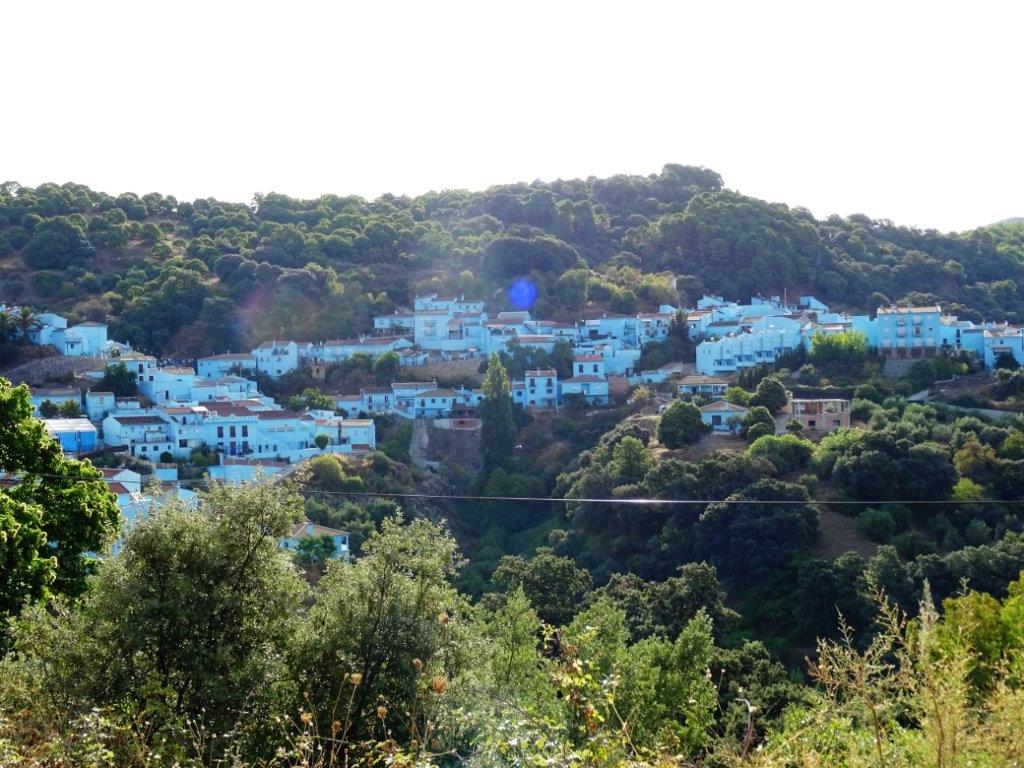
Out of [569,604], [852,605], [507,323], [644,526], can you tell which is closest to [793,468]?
[644,526]

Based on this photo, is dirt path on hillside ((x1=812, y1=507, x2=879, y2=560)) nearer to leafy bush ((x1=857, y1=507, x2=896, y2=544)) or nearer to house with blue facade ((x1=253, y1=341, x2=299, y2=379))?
leafy bush ((x1=857, y1=507, x2=896, y2=544))

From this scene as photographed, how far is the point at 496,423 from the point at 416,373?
7.88 m

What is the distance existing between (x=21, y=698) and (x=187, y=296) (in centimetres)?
4109

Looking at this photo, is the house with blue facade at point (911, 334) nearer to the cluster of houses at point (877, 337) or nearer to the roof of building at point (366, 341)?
the cluster of houses at point (877, 337)

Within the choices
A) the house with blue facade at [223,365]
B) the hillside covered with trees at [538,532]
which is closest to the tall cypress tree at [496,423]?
the hillside covered with trees at [538,532]

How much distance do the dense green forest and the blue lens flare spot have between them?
582 millimetres

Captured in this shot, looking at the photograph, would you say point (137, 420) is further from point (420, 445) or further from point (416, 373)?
point (416, 373)

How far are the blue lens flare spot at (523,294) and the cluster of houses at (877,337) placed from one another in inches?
369

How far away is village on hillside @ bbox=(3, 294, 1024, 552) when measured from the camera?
3297 centimetres

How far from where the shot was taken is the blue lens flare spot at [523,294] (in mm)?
50312

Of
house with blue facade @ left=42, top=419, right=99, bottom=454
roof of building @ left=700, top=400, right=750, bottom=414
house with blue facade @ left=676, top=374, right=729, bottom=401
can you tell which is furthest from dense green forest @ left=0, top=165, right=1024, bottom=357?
roof of building @ left=700, top=400, right=750, bottom=414

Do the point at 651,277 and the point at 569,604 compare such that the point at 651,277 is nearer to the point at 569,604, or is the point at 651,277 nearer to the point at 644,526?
the point at 644,526

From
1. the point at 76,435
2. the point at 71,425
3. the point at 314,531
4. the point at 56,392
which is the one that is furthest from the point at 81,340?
the point at 314,531

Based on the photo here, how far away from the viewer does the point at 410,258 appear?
179ft
